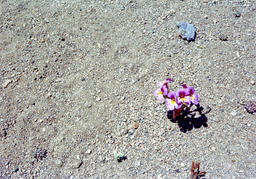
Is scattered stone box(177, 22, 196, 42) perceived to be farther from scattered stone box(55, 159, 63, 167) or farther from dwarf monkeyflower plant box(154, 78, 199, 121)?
scattered stone box(55, 159, 63, 167)

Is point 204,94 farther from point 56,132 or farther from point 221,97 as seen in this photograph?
point 56,132

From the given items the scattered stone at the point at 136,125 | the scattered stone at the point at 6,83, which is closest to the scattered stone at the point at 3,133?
the scattered stone at the point at 6,83

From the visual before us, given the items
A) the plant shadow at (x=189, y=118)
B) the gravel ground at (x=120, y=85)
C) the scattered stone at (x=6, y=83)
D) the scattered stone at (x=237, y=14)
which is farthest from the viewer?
the scattered stone at (x=237, y=14)

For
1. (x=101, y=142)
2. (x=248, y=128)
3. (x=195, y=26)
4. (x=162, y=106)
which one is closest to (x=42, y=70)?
(x=101, y=142)

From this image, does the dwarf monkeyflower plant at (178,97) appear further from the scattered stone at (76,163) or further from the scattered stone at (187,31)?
the scattered stone at (76,163)

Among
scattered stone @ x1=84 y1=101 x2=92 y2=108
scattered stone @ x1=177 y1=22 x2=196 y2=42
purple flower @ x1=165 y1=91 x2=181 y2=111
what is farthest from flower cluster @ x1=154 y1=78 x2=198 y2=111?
scattered stone @ x1=177 y1=22 x2=196 y2=42

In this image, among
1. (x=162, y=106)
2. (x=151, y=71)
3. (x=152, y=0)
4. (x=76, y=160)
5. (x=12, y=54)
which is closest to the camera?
(x=76, y=160)

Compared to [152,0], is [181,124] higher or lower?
lower
